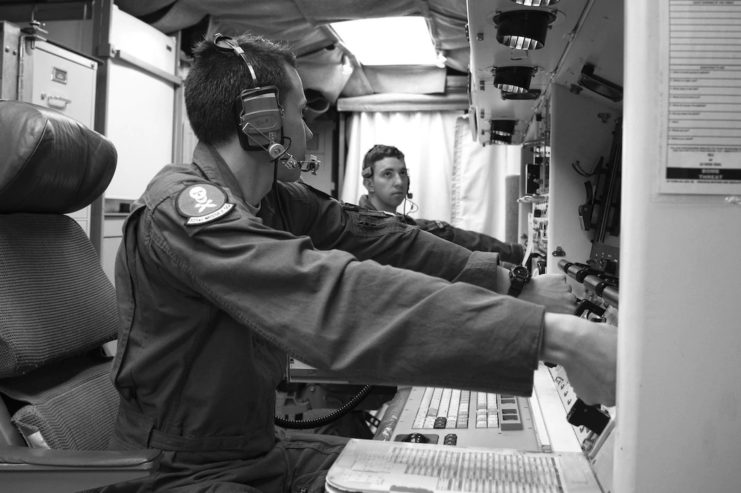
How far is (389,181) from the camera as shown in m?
4.24

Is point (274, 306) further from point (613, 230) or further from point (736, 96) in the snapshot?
point (613, 230)

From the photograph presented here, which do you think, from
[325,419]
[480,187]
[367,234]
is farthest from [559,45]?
[480,187]

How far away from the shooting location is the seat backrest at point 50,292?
1.42 meters

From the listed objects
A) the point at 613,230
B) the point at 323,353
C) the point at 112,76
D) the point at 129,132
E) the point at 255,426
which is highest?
the point at 112,76

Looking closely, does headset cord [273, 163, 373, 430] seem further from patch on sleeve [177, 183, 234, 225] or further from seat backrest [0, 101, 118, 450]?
patch on sleeve [177, 183, 234, 225]

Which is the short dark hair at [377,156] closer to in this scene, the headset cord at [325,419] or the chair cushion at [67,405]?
the headset cord at [325,419]

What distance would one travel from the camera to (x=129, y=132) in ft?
12.5

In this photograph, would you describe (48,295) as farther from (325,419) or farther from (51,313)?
(325,419)

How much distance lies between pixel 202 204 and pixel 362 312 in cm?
35

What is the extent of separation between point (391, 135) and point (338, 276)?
16.3 ft

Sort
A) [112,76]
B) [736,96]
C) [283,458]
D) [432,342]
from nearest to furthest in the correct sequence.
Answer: [736,96] < [432,342] < [283,458] < [112,76]

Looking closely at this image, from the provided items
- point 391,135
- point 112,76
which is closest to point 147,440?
point 112,76

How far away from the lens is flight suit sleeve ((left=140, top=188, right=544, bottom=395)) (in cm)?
93

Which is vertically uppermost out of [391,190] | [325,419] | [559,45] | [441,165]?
[441,165]
